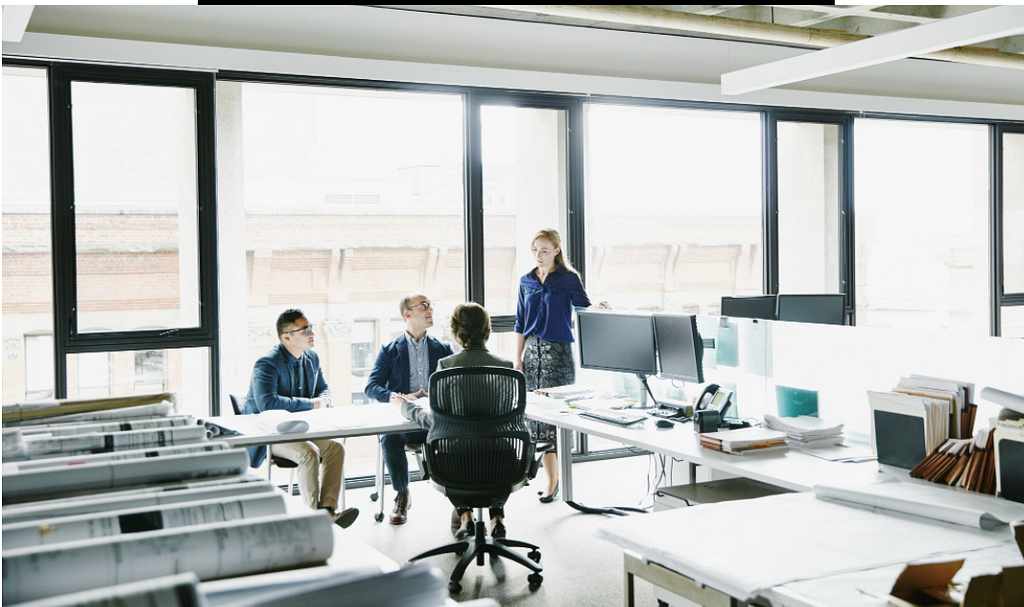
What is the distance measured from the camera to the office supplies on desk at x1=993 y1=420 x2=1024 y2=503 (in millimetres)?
2521

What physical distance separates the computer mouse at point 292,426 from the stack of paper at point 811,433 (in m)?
2.17

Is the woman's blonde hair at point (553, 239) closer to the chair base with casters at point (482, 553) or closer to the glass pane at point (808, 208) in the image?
the chair base with casters at point (482, 553)

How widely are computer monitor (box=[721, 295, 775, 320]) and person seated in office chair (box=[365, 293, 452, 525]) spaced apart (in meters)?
1.78

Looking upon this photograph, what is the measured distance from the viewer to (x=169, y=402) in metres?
1.26

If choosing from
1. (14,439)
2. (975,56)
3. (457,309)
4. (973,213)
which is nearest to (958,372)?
(457,309)

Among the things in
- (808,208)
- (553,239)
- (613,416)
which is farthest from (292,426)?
(808,208)

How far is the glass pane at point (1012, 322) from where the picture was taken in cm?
838

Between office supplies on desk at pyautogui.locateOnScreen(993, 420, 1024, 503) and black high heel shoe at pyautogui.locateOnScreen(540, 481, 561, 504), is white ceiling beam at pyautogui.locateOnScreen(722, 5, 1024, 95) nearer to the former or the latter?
office supplies on desk at pyautogui.locateOnScreen(993, 420, 1024, 503)

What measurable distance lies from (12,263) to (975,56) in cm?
706

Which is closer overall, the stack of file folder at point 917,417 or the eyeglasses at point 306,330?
the stack of file folder at point 917,417

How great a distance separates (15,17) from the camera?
3479 mm

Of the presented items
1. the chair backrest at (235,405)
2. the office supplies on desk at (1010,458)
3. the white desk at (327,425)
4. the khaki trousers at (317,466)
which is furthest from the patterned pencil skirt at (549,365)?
the office supplies on desk at (1010,458)

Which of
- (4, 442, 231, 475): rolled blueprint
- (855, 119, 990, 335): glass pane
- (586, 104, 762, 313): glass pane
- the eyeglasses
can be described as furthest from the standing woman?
(4, 442, 231, 475): rolled blueprint

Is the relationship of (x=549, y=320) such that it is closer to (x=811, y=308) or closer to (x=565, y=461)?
(x=565, y=461)
